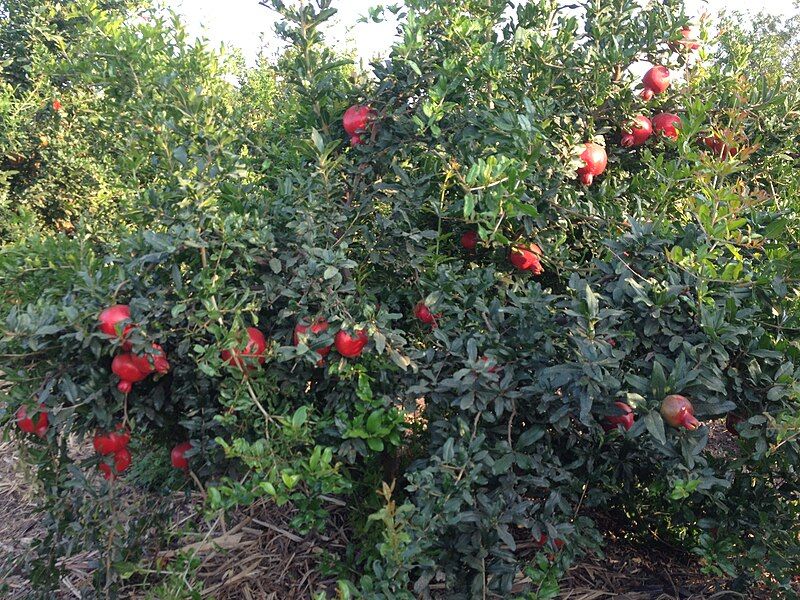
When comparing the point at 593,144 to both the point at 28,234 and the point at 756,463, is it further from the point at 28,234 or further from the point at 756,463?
the point at 28,234

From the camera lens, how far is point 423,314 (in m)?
1.82

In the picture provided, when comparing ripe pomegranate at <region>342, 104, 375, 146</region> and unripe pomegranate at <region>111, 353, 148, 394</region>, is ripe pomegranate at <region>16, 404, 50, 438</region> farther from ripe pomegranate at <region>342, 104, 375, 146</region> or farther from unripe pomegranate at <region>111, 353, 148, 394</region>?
ripe pomegranate at <region>342, 104, 375, 146</region>

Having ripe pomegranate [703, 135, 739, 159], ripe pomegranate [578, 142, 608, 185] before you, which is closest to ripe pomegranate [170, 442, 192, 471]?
ripe pomegranate [578, 142, 608, 185]

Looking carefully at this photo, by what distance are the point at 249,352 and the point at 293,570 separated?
1.02 m

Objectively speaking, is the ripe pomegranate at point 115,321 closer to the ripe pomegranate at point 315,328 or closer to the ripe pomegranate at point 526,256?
the ripe pomegranate at point 315,328

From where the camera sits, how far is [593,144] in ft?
6.44

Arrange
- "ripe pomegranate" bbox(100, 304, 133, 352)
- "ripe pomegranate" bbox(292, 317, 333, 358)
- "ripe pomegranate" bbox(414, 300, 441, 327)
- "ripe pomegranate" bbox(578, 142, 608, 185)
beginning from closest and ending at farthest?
1. "ripe pomegranate" bbox(100, 304, 133, 352)
2. "ripe pomegranate" bbox(292, 317, 333, 358)
3. "ripe pomegranate" bbox(414, 300, 441, 327)
4. "ripe pomegranate" bbox(578, 142, 608, 185)

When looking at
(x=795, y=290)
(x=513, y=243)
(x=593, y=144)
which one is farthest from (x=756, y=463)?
(x=593, y=144)

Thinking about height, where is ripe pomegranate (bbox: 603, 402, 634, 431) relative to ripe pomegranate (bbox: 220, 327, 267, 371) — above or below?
below

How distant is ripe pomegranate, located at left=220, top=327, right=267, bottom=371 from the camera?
1.53 meters

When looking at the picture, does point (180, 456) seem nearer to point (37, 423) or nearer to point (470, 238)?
point (37, 423)

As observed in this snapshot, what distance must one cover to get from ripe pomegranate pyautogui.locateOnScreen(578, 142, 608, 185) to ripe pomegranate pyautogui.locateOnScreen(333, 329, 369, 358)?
0.89 m

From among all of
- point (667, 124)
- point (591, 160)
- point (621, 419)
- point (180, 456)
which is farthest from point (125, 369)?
point (667, 124)

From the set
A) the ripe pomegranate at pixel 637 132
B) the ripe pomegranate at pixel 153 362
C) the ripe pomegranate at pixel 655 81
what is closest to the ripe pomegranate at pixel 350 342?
the ripe pomegranate at pixel 153 362
